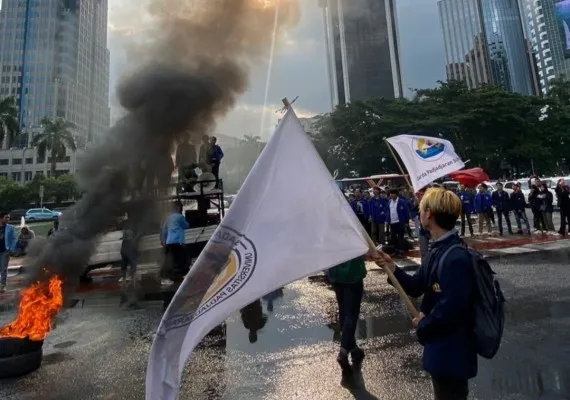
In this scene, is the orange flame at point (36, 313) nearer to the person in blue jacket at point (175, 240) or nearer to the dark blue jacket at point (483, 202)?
the person in blue jacket at point (175, 240)

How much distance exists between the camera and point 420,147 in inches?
270

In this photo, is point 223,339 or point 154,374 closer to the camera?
point 154,374

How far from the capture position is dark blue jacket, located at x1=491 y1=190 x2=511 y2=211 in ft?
41.7

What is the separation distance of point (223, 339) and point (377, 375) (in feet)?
6.94

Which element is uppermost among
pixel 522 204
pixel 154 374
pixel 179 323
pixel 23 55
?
pixel 23 55

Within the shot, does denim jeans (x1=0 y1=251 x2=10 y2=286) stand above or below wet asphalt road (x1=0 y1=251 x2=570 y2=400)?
above

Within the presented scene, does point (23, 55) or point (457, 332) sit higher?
point (23, 55)

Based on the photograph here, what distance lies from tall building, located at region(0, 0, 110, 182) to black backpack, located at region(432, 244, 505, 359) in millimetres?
89868

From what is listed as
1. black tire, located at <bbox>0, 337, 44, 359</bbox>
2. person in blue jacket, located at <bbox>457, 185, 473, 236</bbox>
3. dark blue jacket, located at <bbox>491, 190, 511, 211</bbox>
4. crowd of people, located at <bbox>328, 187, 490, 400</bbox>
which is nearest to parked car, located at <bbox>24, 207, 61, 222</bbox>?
person in blue jacket, located at <bbox>457, 185, 473, 236</bbox>

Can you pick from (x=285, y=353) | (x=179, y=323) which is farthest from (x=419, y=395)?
(x=179, y=323)

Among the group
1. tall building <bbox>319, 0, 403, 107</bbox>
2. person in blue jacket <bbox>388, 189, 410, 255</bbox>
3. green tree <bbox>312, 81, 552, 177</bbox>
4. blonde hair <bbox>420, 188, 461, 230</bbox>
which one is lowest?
blonde hair <bbox>420, 188, 461, 230</bbox>

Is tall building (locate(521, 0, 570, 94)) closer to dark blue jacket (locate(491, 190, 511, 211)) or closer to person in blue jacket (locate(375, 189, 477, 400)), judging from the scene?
dark blue jacket (locate(491, 190, 511, 211))

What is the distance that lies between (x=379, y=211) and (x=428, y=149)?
463 cm

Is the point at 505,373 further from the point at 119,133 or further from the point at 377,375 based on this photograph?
the point at 119,133
